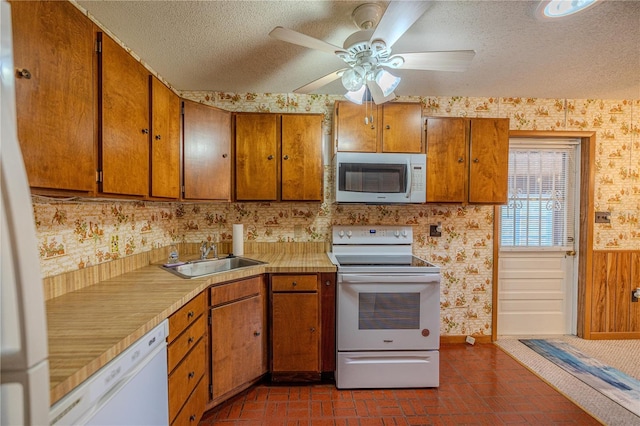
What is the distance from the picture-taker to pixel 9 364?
0.55m

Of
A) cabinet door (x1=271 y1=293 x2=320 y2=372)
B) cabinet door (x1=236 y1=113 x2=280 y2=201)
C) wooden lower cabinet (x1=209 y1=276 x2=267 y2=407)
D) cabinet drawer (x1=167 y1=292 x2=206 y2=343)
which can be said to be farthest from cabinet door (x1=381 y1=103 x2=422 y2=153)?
cabinet drawer (x1=167 y1=292 x2=206 y2=343)

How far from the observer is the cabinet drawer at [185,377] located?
4.46ft

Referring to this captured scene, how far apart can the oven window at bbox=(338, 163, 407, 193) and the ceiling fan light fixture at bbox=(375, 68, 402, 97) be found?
26.0 inches

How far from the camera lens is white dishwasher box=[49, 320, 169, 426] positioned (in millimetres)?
781

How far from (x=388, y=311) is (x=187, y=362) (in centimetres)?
135

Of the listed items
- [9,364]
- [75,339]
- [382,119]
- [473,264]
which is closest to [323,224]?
[382,119]

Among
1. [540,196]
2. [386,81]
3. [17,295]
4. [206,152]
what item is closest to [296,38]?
[386,81]

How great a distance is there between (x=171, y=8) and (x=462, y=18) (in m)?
1.62

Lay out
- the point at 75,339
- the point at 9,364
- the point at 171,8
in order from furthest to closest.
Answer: the point at 171,8, the point at 75,339, the point at 9,364

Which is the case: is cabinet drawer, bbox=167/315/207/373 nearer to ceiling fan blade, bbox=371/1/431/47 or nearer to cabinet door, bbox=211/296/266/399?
cabinet door, bbox=211/296/266/399

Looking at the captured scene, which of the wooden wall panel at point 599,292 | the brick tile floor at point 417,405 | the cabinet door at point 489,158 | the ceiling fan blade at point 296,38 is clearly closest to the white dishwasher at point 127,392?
the brick tile floor at point 417,405

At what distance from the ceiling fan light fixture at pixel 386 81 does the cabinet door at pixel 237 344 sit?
1.65m

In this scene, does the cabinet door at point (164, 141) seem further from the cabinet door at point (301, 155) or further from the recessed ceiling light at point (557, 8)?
the recessed ceiling light at point (557, 8)

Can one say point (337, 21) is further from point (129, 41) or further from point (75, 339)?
point (75, 339)
